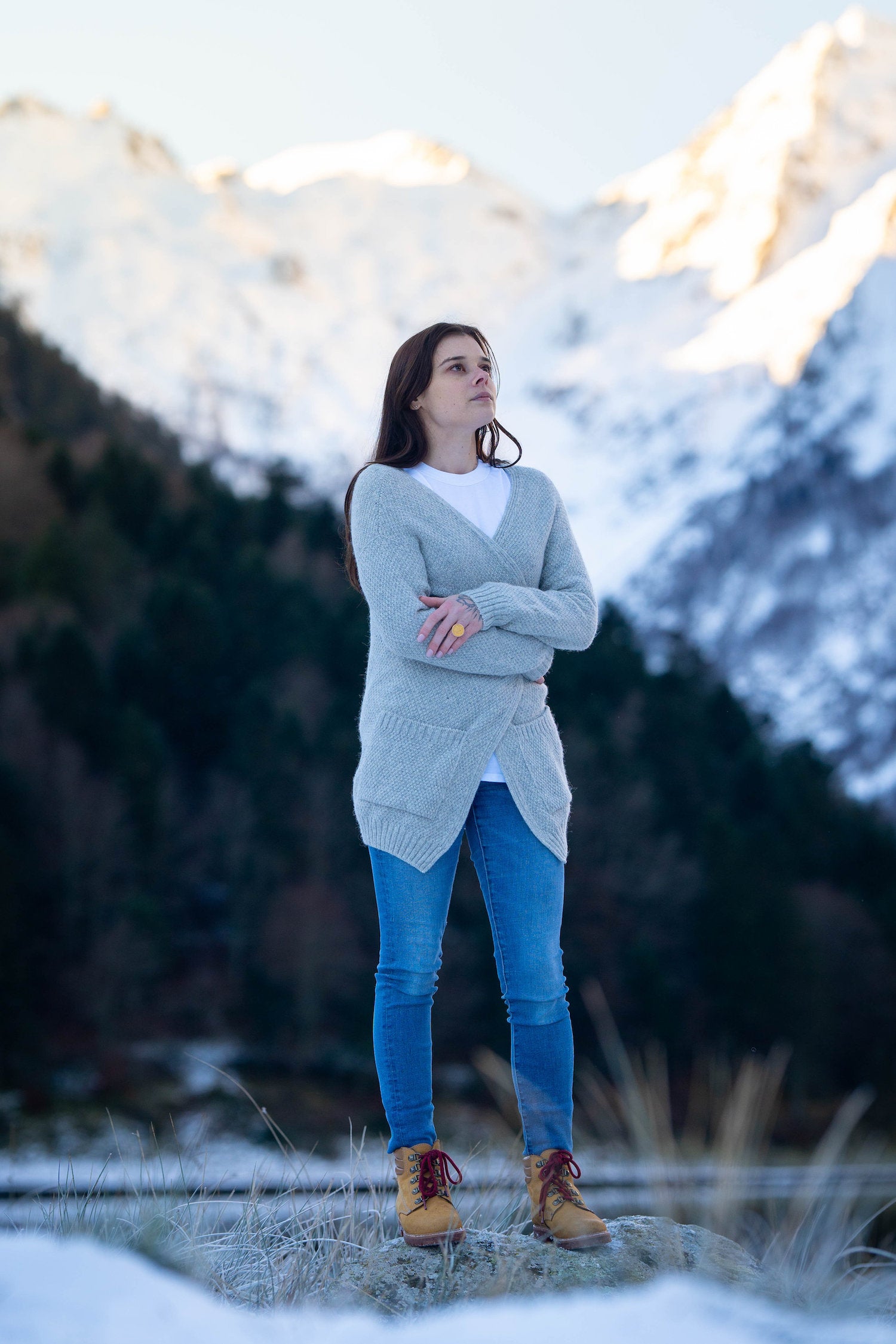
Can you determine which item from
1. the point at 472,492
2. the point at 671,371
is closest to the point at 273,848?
the point at 472,492

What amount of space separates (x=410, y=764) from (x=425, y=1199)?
0.81 meters

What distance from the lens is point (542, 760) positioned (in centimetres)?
239

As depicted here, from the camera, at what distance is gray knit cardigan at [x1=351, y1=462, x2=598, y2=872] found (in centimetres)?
230

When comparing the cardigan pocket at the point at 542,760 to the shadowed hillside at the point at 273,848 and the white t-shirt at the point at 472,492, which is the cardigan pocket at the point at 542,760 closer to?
the white t-shirt at the point at 472,492

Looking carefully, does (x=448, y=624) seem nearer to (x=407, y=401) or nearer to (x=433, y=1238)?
(x=407, y=401)

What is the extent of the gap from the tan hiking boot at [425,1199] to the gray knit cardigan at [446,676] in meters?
0.54

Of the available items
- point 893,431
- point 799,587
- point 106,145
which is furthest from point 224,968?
point 106,145

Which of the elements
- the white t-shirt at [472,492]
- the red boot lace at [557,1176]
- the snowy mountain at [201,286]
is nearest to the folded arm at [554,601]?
the white t-shirt at [472,492]

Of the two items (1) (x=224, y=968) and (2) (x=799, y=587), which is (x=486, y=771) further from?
(2) (x=799, y=587)

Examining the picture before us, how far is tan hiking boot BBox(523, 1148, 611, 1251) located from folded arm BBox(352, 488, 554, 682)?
938 millimetres

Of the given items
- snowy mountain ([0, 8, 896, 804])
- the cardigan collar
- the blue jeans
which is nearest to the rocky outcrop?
the blue jeans

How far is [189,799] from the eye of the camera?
1219 inches

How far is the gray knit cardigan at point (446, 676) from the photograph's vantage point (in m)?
2.30

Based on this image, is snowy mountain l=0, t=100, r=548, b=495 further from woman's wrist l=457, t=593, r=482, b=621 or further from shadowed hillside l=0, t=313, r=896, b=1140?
woman's wrist l=457, t=593, r=482, b=621
